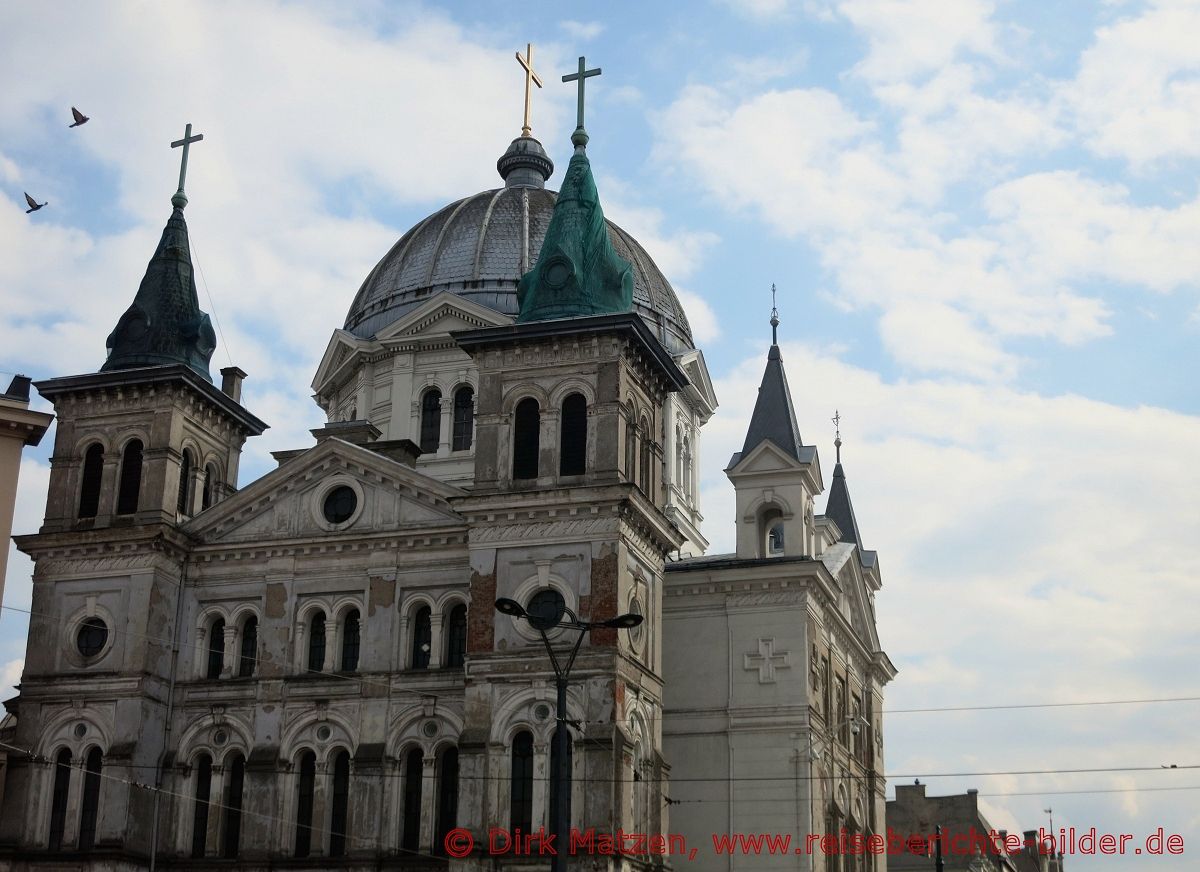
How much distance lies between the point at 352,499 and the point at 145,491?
19.3ft

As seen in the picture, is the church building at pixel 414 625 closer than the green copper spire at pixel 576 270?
Yes

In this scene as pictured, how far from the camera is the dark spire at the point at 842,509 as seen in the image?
6583 centimetres

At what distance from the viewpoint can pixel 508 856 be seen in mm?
41281

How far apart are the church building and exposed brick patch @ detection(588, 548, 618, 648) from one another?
0.06m

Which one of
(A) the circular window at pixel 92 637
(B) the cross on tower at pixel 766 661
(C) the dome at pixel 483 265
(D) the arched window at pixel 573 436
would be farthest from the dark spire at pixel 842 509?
(A) the circular window at pixel 92 637

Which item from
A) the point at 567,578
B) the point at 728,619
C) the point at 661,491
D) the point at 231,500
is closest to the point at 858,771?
the point at 728,619

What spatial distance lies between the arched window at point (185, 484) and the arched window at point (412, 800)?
1051 cm

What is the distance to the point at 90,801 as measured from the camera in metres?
45.4

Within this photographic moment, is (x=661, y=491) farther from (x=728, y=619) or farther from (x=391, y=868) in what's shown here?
(x=391, y=868)

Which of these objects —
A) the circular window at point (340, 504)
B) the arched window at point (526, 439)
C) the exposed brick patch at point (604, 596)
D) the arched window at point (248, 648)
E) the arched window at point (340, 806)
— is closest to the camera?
the exposed brick patch at point (604, 596)

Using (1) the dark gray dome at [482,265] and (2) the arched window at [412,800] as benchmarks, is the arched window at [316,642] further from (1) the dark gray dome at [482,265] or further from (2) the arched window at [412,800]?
(1) the dark gray dome at [482,265]

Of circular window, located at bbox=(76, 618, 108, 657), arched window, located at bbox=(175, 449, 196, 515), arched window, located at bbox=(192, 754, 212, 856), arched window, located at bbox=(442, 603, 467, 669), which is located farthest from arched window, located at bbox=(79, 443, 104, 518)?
arched window, located at bbox=(442, 603, 467, 669)

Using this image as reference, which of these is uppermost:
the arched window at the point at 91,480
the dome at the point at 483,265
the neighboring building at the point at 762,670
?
the dome at the point at 483,265

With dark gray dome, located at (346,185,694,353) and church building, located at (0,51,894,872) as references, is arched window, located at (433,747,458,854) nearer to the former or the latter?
church building, located at (0,51,894,872)
